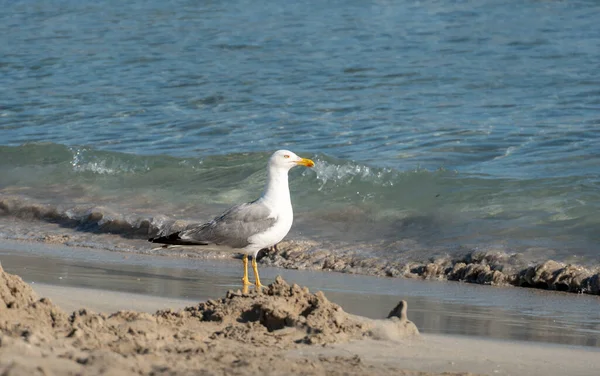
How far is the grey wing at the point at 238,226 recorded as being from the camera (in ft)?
25.1

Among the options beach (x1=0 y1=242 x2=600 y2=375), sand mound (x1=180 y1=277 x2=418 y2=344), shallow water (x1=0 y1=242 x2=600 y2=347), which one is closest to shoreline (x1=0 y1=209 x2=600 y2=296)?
shallow water (x1=0 y1=242 x2=600 y2=347)

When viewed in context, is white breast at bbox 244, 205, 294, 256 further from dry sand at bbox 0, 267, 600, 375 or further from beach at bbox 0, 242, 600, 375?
dry sand at bbox 0, 267, 600, 375

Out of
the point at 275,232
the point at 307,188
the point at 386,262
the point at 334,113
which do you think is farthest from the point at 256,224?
the point at 334,113

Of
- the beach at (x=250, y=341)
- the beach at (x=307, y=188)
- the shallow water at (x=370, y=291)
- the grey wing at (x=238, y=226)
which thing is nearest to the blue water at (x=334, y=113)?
the beach at (x=307, y=188)

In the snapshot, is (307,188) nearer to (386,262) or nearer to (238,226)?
(386,262)

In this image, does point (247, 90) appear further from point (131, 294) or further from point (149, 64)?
Answer: point (131, 294)

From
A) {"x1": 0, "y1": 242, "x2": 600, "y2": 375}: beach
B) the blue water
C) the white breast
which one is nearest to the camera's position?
{"x1": 0, "y1": 242, "x2": 600, "y2": 375}: beach

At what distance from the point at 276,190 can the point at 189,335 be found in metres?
3.27

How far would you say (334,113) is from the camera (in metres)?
15.1

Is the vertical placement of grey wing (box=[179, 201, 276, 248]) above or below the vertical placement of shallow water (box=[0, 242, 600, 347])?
above

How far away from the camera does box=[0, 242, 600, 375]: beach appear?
3949mm

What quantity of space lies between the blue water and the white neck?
1.57m

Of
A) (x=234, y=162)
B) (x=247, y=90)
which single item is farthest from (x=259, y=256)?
(x=247, y=90)

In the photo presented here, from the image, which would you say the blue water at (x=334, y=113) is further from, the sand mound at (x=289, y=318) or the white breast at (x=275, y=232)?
the sand mound at (x=289, y=318)
